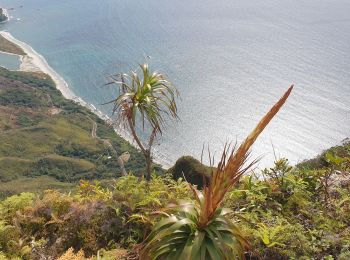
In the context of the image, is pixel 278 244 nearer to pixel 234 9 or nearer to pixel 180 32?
pixel 180 32

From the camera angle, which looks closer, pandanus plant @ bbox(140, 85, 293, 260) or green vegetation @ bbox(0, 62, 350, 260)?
pandanus plant @ bbox(140, 85, 293, 260)

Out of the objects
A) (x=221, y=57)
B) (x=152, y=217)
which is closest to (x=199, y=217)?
(x=152, y=217)

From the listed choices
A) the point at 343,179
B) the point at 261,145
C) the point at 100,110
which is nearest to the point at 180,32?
the point at 100,110

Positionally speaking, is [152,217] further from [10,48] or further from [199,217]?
[10,48]

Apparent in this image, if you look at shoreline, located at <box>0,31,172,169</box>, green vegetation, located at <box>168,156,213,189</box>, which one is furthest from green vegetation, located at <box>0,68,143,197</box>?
green vegetation, located at <box>168,156,213,189</box>

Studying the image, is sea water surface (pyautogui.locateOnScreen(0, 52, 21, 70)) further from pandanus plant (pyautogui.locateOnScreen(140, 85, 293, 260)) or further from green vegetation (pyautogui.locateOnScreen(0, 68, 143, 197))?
pandanus plant (pyautogui.locateOnScreen(140, 85, 293, 260))

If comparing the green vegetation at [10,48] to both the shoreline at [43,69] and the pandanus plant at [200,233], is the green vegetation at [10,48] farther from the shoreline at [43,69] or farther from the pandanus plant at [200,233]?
the pandanus plant at [200,233]
